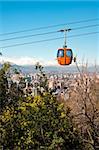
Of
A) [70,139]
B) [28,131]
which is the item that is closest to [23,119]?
[28,131]

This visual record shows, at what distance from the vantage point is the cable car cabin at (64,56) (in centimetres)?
1484

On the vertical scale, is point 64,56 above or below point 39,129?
above

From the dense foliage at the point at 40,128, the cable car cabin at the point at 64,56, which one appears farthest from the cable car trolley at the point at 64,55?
the dense foliage at the point at 40,128

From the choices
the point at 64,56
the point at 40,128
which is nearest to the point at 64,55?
the point at 64,56

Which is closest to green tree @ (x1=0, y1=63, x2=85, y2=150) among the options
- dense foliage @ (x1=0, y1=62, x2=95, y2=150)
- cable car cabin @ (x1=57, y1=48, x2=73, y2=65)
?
dense foliage @ (x1=0, y1=62, x2=95, y2=150)

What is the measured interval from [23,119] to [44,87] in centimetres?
737

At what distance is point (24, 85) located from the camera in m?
27.0

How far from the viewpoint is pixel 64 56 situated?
586 inches

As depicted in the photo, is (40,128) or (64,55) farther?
(40,128)

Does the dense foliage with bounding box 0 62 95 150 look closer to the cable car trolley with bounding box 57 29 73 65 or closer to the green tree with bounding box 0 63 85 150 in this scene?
the green tree with bounding box 0 63 85 150

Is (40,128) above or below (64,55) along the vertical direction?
below

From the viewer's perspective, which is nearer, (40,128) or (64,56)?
(64,56)

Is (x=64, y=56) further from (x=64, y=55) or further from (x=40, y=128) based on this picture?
(x=40, y=128)

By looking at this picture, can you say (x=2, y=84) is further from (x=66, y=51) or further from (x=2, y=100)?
(x=66, y=51)
